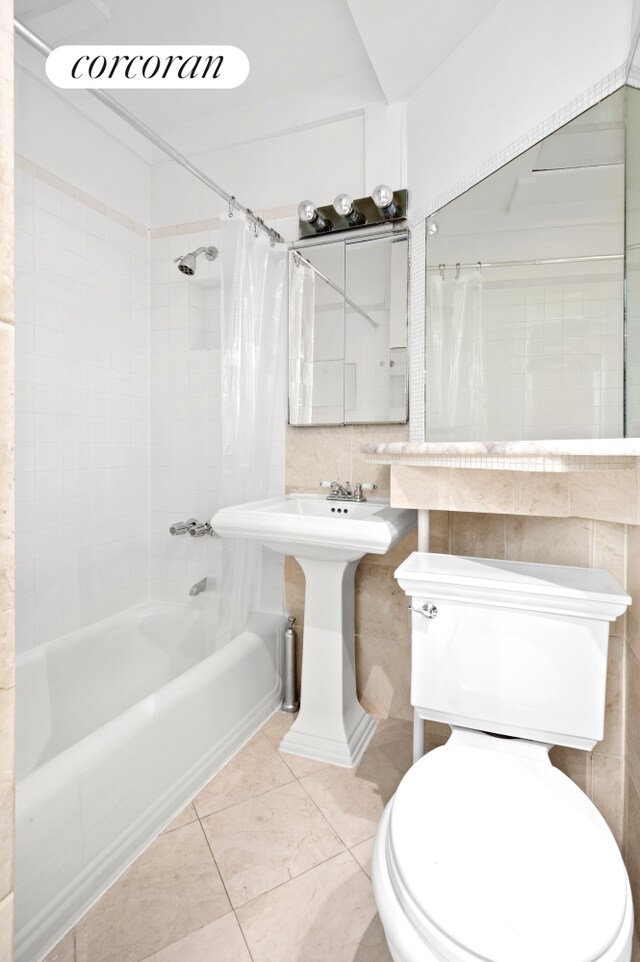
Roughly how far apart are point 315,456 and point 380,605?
0.66m

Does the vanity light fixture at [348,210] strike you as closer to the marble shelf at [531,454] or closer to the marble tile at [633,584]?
the marble shelf at [531,454]

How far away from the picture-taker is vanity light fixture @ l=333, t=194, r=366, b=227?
6.12ft

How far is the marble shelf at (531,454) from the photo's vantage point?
38.9 inches

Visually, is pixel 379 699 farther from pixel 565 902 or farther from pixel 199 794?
pixel 565 902

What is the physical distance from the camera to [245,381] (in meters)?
1.90

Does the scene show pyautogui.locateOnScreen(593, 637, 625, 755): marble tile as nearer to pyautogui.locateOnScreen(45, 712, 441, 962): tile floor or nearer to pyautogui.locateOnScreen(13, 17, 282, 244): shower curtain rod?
pyautogui.locateOnScreen(45, 712, 441, 962): tile floor

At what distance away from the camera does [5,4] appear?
385mm

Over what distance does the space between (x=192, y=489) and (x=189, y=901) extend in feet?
5.00

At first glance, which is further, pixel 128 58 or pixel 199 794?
pixel 199 794

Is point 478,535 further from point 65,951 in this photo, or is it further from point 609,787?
point 65,951

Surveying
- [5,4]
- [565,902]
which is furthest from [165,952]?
[5,4]

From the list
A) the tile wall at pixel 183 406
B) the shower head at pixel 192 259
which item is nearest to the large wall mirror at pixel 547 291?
the shower head at pixel 192 259

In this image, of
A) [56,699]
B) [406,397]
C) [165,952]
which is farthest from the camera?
[406,397]

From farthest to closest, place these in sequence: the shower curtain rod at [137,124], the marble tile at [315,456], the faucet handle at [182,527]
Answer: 1. the faucet handle at [182,527]
2. the marble tile at [315,456]
3. the shower curtain rod at [137,124]
